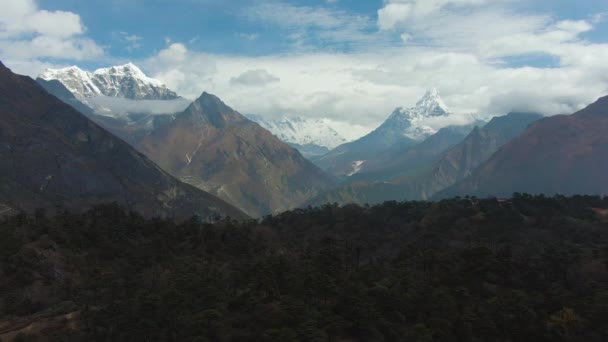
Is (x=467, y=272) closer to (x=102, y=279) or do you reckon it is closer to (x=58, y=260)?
(x=102, y=279)

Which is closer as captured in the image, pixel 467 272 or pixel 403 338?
pixel 403 338

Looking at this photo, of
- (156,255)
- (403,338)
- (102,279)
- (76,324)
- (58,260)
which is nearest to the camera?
(403,338)

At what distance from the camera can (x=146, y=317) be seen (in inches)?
3477

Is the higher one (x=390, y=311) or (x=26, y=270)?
(x=26, y=270)

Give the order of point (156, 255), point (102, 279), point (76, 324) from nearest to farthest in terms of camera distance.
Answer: point (76, 324) < point (102, 279) < point (156, 255)

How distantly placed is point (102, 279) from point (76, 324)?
25045 millimetres

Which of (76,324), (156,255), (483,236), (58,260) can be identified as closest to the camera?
(76,324)

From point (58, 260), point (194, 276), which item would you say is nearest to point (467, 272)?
point (194, 276)

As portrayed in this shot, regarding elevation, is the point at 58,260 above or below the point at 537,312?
above

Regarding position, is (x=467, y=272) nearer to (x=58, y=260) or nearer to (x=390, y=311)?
(x=390, y=311)

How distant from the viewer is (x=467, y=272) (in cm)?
11788

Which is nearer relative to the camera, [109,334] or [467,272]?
[109,334]

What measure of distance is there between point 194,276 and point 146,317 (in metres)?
17.2

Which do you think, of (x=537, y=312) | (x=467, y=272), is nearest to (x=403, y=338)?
(x=537, y=312)
